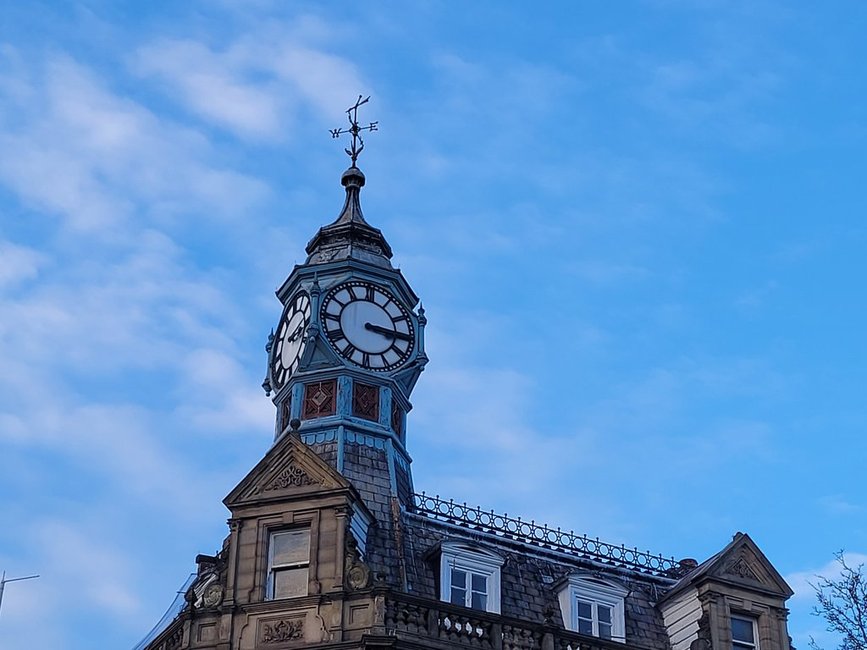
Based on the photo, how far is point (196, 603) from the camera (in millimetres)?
47469

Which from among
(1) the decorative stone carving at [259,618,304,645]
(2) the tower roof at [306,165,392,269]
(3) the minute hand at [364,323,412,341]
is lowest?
(1) the decorative stone carving at [259,618,304,645]

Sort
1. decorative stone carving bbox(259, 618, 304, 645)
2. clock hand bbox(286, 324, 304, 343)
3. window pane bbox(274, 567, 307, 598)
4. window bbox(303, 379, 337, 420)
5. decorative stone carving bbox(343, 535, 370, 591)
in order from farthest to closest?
clock hand bbox(286, 324, 304, 343), window bbox(303, 379, 337, 420), window pane bbox(274, 567, 307, 598), decorative stone carving bbox(343, 535, 370, 591), decorative stone carving bbox(259, 618, 304, 645)

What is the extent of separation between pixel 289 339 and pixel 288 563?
35.2 feet

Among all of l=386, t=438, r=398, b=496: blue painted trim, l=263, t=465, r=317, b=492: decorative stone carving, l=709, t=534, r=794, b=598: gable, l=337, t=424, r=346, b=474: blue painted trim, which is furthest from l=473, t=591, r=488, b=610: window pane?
l=709, t=534, r=794, b=598: gable

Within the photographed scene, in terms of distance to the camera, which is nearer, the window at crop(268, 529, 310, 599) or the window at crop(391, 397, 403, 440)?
the window at crop(268, 529, 310, 599)

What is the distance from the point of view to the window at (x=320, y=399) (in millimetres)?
53656

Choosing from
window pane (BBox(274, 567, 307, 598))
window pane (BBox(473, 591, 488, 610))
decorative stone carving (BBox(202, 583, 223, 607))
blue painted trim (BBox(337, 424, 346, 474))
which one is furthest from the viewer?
blue painted trim (BBox(337, 424, 346, 474))

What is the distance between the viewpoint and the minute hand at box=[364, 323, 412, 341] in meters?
55.1

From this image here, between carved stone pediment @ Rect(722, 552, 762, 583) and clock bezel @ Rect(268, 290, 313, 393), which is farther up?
clock bezel @ Rect(268, 290, 313, 393)

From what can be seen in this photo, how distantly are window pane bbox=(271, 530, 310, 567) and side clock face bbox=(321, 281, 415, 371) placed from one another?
318 inches

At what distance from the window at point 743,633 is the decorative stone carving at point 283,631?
43.9 feet

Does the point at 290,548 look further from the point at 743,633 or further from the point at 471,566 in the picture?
the point at 743,633

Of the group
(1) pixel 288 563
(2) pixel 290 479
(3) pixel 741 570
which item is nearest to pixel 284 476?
(2) pixel 290 479

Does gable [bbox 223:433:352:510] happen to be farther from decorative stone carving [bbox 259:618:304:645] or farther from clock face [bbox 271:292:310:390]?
clock face [bbox 271:292:310:390]
